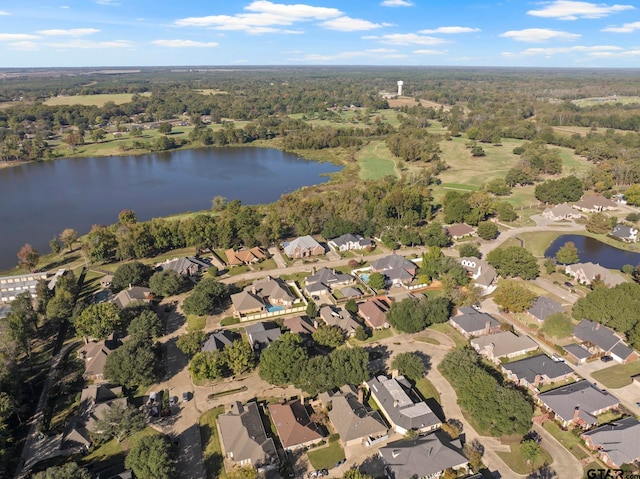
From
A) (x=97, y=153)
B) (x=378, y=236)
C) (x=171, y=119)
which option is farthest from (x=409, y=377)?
(x=171, y=119)

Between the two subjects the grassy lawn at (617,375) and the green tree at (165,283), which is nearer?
the grassy lawn at (617,375)

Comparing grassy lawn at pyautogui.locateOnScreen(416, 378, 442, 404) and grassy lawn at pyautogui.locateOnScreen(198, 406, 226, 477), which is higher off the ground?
grassy lawn at pyautogui.locateOnScreen(416, 378, 442, 404)

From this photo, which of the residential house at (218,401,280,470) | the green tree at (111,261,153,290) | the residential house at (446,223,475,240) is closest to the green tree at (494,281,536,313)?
the residential house at (446,223,475,240)

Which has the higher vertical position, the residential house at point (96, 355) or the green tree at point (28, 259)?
the green tree at point (28, 259)

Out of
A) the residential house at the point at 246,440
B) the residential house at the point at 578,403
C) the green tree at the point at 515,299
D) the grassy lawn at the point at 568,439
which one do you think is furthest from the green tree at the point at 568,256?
the residential house at the point at 246,440

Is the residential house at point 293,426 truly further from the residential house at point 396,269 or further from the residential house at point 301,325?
the residential house at point 396,269

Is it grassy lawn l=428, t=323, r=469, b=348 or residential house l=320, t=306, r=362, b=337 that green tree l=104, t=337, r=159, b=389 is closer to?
residential house l=320, t=306, r=362, b=337

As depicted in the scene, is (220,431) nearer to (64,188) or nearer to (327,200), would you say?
(327,200)
